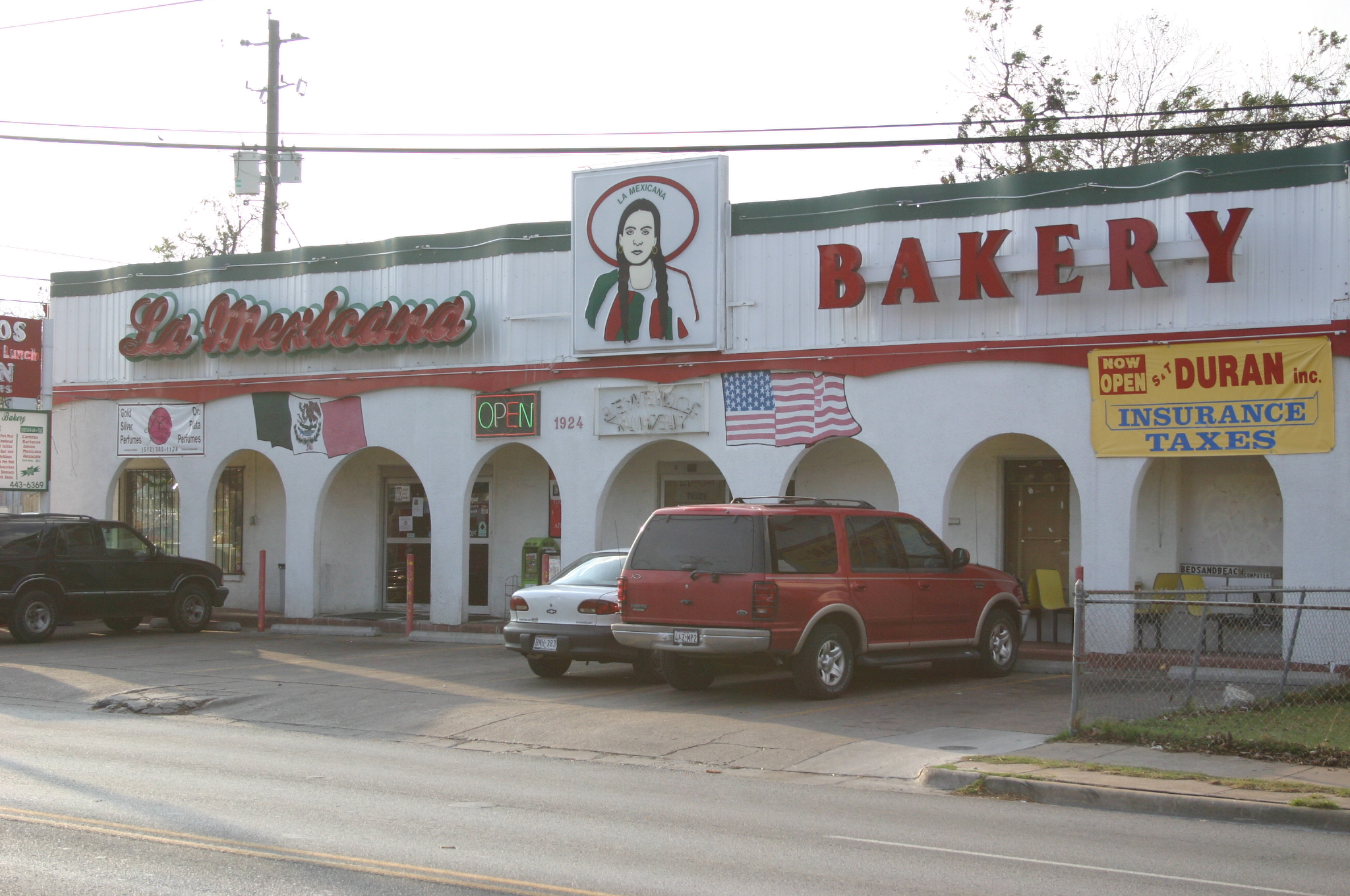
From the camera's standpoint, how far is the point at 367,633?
22500 millimetres

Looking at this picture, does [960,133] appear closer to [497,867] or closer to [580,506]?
[580,506]

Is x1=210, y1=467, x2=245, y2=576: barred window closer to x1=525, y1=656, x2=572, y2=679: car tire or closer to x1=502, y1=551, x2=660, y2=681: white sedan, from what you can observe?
x1=525, y1=656, x2=572, y2=679: car tire

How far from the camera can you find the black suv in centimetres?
2064

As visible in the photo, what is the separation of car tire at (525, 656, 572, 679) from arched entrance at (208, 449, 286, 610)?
1104 cm

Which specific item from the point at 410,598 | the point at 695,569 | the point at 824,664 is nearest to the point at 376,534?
the point at 410,598

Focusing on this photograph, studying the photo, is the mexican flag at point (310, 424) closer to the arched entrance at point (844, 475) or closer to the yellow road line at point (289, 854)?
the arched entrance at point (844, 475)

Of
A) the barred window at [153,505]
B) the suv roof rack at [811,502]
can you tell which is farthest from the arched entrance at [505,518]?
the suv roof rack at [811,502]

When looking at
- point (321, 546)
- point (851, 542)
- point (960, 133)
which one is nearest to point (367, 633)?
point (321, 546)

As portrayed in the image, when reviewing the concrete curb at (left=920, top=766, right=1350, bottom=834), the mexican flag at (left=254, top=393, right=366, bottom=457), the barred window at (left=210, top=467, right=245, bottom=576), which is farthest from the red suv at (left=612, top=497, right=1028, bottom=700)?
the barred window at (left=210, top=467, right=245, bottom=576)

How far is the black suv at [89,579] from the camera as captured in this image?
67.7 feet

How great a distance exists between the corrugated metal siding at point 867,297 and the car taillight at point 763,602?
21.1 feet

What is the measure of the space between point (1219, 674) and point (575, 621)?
728cm

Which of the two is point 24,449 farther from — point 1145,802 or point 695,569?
point 1145,802

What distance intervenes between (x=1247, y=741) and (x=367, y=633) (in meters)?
15.1
